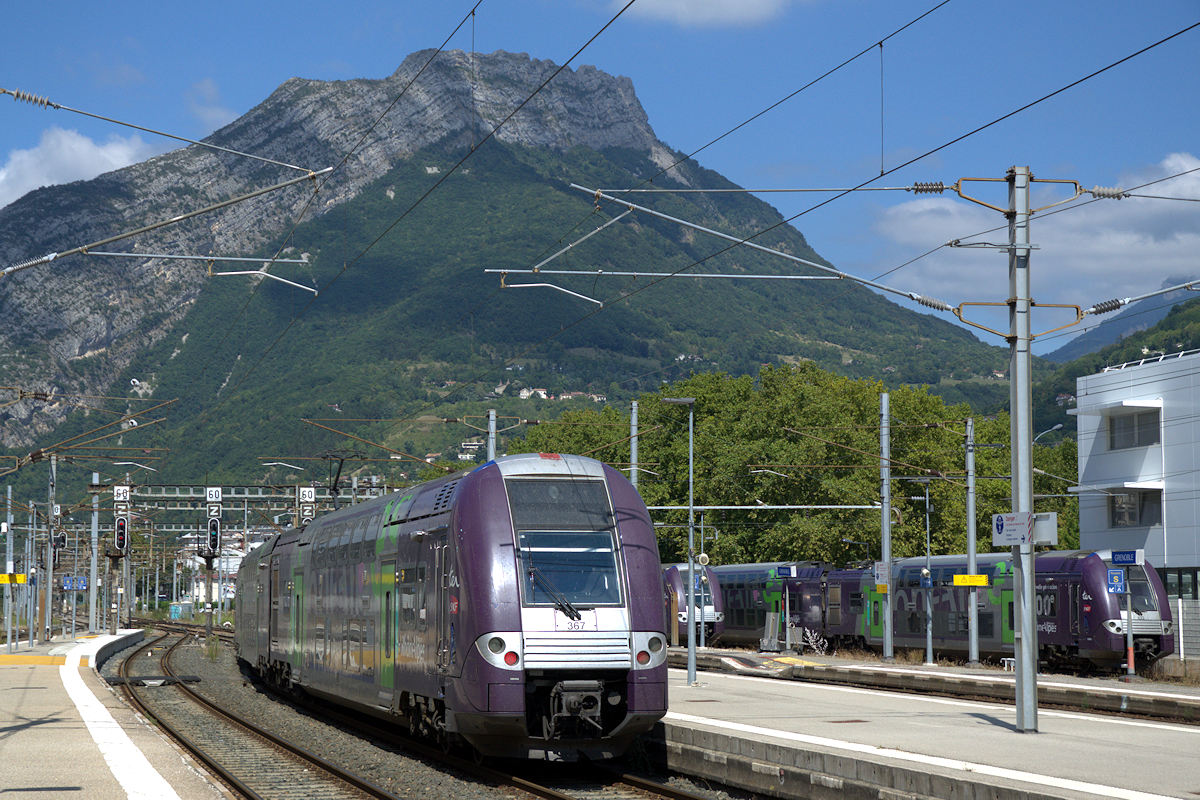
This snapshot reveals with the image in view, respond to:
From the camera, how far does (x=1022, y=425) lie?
1953 centimetres

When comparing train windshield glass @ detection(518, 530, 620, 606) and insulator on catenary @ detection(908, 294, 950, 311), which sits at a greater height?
insulator on catenary @ detection(908, 294, 950, 311)

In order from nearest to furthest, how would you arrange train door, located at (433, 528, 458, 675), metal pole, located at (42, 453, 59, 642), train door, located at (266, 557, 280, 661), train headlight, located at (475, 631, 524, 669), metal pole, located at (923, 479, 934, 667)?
train headlight, located at (475, 631, 524, 669)
train door, located at (433, 528, 458, 675)
train door, located at (266, 557, 280, 661)
metal pole, located at (923, 479, 934, 667)
metal pole, located at (42, 453, 59, 642)

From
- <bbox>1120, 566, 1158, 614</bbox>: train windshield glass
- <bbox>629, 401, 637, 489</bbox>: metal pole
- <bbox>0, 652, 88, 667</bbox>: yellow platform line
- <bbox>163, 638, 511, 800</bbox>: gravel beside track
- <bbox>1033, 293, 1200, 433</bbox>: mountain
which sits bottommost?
<bbox>0, 652, 88, 667</bbox>: yellow platform line

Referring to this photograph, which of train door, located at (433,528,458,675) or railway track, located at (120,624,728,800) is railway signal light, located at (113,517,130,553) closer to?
railway track, located at (120,624,728,800)

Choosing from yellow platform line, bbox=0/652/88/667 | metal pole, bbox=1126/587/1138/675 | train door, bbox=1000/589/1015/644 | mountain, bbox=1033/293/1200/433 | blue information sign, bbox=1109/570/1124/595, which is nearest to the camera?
blue information sign, bbox=1109/570/1124/595

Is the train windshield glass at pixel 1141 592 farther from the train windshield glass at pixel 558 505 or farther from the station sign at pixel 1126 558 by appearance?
the train windshield glass at pixel 558 505

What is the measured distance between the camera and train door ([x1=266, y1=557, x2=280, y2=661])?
105 ft

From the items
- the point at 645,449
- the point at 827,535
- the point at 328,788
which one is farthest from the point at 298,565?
the point at 645,449

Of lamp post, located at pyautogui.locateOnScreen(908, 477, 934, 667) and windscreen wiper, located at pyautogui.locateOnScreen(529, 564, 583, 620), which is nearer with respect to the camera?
windscreen wiper, located at pyautogui.locateOnScreen(529, 564, 583, 620)

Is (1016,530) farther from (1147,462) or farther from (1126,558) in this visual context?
(1147,462)

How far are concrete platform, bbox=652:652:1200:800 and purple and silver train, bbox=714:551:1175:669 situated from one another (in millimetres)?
10482

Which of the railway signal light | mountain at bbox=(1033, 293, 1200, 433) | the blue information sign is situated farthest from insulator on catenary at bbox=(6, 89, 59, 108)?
mountain at bbox=(1033, 293, 1200, 433)

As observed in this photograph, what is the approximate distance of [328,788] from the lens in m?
16.5

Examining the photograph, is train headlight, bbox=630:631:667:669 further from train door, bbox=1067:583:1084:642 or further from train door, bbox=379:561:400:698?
train door, bbox=1067:583:1084:642
